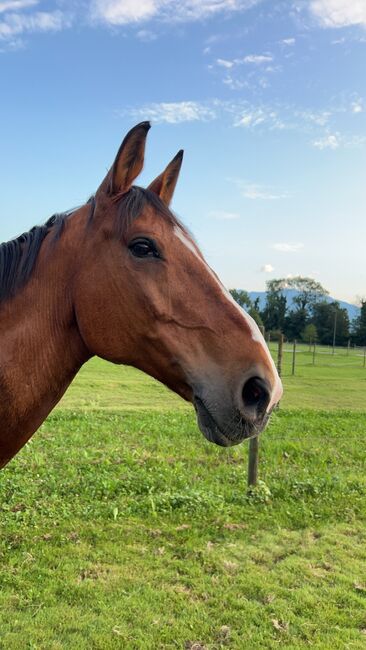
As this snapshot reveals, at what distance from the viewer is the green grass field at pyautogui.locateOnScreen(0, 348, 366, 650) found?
355 centimetres

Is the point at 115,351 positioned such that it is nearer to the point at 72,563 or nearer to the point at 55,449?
the point at 72,563

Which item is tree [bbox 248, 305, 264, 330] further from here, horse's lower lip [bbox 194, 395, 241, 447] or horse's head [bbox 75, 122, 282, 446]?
horse's lower lip [bbox 194, 395, 241, 447]

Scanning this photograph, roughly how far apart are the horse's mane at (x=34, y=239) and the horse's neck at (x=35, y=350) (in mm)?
51

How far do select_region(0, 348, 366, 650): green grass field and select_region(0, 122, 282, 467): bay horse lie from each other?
99.7 inches

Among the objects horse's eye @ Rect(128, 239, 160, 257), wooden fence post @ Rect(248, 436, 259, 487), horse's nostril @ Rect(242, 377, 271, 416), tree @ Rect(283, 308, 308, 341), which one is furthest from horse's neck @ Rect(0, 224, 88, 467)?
tree @ Rect(283, 308, 308, 341)

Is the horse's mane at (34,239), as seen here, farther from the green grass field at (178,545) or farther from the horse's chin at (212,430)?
the green grass field at (178,545)

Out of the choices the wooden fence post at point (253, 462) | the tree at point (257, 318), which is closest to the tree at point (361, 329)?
the tree at point (257, 318)

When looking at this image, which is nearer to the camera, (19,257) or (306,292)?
(19,257)

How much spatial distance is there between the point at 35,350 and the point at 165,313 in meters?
0.55

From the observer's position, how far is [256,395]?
1.63 m

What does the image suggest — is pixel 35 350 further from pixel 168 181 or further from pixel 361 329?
pixel 361 329

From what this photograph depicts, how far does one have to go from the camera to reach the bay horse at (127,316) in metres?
1.64

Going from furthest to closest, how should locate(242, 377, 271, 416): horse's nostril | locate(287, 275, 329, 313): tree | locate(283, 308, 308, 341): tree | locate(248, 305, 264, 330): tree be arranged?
locate(287, 275, 329, 313): tree
locate(283, 308, 308, 341): tree
locate(248, 305, 264, 330): tree
locate(242, 377, 271, 416): horse's nostril

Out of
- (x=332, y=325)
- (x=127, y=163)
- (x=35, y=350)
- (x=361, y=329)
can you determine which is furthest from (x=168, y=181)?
(x=332, y=325)
